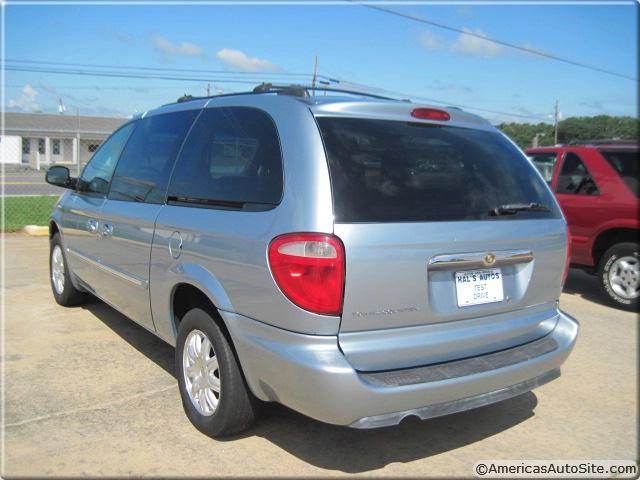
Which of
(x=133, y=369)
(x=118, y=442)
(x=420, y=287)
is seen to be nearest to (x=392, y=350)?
(x=420, y=287)

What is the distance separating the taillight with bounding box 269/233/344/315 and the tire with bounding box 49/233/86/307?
3.65m

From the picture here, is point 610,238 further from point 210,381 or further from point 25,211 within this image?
point 25,211

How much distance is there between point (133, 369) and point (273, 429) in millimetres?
1416

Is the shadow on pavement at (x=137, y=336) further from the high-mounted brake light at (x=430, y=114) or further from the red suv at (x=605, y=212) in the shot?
the red suv at (x=605, y=212)

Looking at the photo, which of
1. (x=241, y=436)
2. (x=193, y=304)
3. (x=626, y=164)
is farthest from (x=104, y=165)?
(x=626, y=164)

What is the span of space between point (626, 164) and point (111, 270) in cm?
524

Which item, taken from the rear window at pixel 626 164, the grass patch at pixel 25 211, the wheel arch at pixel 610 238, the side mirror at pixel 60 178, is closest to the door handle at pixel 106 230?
the side mirror at pixel 60 178

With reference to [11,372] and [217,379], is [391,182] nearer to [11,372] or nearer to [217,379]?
[217,379]

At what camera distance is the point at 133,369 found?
4.20 m

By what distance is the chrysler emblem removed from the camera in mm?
2821

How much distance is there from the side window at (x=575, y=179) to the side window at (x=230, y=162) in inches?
191

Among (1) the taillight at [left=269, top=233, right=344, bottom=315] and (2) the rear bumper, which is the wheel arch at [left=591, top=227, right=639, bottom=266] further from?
(1) the taillight at [left=269, top=233, right=344, bottom=315]

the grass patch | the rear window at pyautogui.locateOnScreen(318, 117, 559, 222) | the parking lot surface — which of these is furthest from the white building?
the rear window at pyautogui.locateOnScreen(318, 117, 559, 222)

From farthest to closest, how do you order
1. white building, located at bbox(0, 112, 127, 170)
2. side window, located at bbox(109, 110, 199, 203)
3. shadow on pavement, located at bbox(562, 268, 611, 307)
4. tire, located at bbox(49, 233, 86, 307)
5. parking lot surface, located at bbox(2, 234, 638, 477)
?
white building, located at bbox(0, 112, 127, 170)
shadow on pavement, located at bbox(562, 268, 611, 307)
tire, located at bbox(49, 233, 86, 307)
side window, located at bbox(109, 110, 199, 203)
parking lot surface, located at bbox(2, 234, 638, 477)
